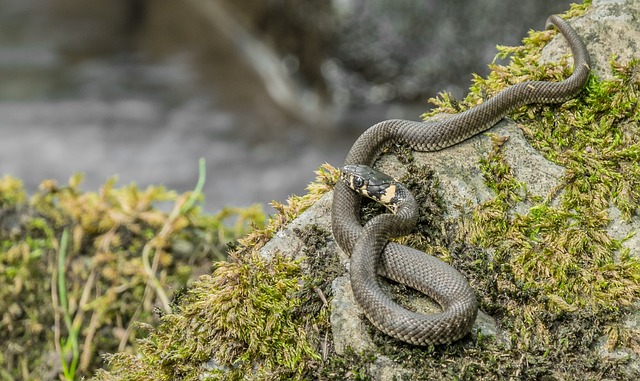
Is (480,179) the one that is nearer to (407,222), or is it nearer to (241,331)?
(407,222)

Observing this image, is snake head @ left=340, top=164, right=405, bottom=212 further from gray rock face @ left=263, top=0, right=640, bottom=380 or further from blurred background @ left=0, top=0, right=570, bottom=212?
blurred background @ left=0, top=0, right=570, bottom=212

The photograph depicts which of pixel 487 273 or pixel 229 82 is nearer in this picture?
pixel 487 273

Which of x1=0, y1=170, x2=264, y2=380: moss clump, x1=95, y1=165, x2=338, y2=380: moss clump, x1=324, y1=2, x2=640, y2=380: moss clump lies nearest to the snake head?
x1=324, y1=2, x2=640, y2=380: moss clump

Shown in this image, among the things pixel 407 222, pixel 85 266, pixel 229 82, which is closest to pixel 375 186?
pixel 407 222

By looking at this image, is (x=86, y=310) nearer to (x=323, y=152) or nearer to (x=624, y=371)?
(x=624, y=371)

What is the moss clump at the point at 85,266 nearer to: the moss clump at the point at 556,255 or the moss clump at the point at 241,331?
the moss clump at the point at 241,331
